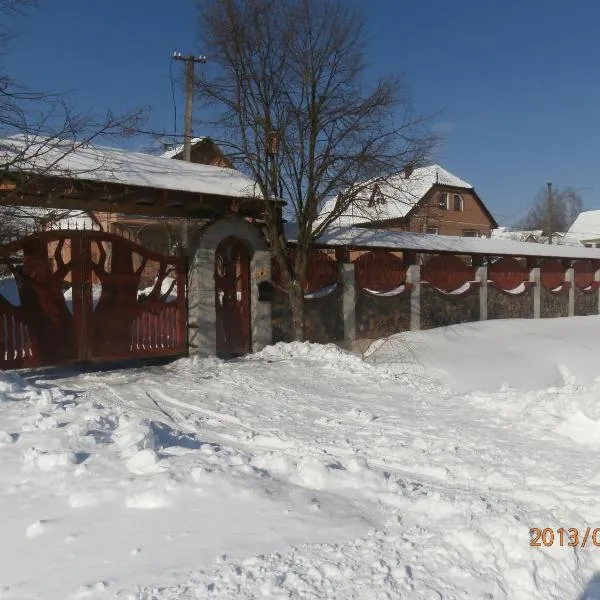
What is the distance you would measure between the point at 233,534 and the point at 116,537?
614 millimetres

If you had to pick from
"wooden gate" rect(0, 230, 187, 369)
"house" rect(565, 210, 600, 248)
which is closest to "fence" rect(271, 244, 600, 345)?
"wooden gate" rect(0, 230, 187, 369)

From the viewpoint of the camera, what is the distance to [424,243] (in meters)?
14.5

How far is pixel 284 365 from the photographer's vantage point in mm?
8984

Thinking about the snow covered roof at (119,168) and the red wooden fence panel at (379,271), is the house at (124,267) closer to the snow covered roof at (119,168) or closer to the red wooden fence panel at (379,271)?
the snow covered roof at (119,168)

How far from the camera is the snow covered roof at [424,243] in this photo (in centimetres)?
1252

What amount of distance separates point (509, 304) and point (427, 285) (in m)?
3.73

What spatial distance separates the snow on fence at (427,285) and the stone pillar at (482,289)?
0.03 metres

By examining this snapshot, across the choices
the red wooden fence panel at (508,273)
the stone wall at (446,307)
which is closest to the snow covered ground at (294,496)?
→ the stone wall at (446,307)

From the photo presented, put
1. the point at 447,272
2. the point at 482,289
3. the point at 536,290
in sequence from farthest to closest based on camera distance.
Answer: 1. the point at 536,290
2. the point at 482,289
3. the point at 447,272

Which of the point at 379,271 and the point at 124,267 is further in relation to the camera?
the point at 379,271

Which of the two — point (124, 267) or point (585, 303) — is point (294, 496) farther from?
point (585, 303)

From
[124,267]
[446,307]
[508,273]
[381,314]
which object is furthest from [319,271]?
[508,273]

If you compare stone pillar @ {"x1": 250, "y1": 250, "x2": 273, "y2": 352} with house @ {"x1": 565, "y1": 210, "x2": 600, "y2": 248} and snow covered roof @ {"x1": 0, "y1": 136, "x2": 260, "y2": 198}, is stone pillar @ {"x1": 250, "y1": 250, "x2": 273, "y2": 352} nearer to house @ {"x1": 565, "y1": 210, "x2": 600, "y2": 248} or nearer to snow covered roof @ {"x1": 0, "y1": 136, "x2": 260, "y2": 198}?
snow covered roof @ {"x1": 0, "y1": 136, "x2": 260, "y2": 198}

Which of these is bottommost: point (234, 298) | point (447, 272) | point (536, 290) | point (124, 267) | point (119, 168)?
point (536, 290)
